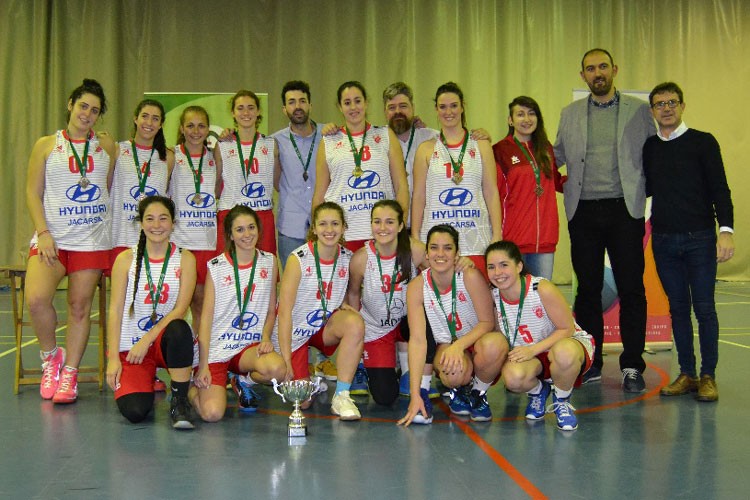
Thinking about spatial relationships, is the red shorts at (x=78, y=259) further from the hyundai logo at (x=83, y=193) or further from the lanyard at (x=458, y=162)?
the lanyard at (x=458, y=162)

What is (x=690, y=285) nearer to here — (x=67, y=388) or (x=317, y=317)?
(x=317, y=317)

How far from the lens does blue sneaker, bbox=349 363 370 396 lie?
16.1ft

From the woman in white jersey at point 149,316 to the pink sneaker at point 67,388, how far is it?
0.52m

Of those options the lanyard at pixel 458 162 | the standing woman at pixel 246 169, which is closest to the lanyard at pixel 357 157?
the lanyard at pixel 458 162

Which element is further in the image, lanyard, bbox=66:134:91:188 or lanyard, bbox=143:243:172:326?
lanyard, bbox=66:134:91:188

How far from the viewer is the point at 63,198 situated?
4621mm

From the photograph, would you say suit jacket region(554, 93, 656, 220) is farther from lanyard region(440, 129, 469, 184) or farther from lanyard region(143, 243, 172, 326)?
lanyard region(143, 243, 172, 326)

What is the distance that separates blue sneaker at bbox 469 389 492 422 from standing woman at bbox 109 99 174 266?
225cm

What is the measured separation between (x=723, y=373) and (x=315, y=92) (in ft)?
26.7


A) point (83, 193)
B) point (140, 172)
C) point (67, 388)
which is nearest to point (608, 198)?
point (140, 172)

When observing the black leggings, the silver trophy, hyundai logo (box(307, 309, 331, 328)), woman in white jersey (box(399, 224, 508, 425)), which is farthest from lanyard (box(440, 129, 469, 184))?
the black leggings

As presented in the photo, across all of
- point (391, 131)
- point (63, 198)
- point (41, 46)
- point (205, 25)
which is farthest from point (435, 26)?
point (63, 198)

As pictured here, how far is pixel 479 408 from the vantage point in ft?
13.7

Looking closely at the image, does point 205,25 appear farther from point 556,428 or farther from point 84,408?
point 556,428
